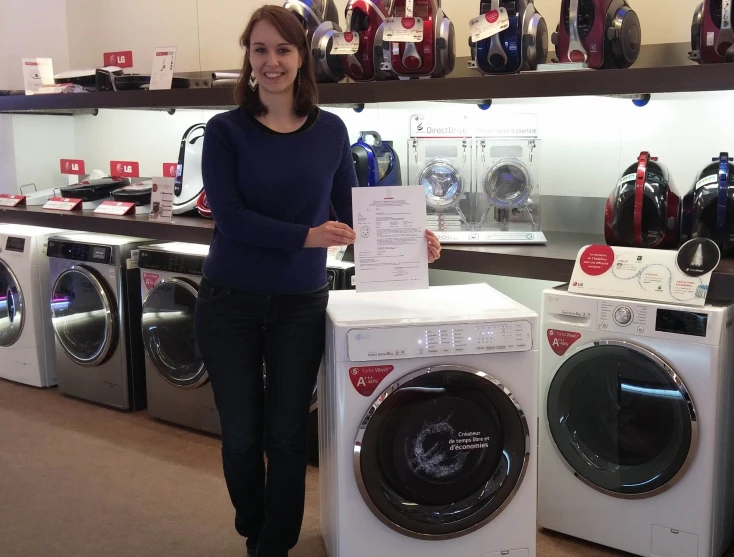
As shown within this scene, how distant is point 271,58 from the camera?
6.79 ft

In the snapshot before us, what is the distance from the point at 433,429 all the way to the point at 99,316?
2309 mm

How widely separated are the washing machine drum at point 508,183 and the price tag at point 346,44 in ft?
2.30

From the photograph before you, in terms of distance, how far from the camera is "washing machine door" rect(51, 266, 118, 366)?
3.90 m

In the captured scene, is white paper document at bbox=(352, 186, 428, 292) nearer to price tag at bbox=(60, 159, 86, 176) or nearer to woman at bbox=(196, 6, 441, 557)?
woman at bbox=(196, 6, 441, 557)

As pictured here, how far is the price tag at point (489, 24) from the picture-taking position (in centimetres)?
276

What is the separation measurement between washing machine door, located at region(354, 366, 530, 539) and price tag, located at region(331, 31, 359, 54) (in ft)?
4.81

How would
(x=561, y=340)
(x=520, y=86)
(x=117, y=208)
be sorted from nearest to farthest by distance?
(x=561, y=340), (x=520, y=86), (x=117, y=208)

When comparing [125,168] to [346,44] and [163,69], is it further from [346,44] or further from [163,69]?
[346,44]

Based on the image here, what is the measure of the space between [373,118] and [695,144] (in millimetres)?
1493

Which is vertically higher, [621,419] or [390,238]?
[390,238]

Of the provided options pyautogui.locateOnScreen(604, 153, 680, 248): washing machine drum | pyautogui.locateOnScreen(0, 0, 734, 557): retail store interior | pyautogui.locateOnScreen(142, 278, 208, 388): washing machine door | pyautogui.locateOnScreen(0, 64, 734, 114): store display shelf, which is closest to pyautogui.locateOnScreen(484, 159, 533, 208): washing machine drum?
pyautogui.locateOnScreen(0, 0, 734, 557): retail store interior

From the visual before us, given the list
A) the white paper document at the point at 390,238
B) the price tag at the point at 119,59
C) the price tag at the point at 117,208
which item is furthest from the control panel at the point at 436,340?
the price tag at the point at 119,59

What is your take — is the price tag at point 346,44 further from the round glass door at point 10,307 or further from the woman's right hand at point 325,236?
the round glass door at point 10,307

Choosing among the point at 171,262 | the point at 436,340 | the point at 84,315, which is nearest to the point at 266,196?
the point at 436,340
